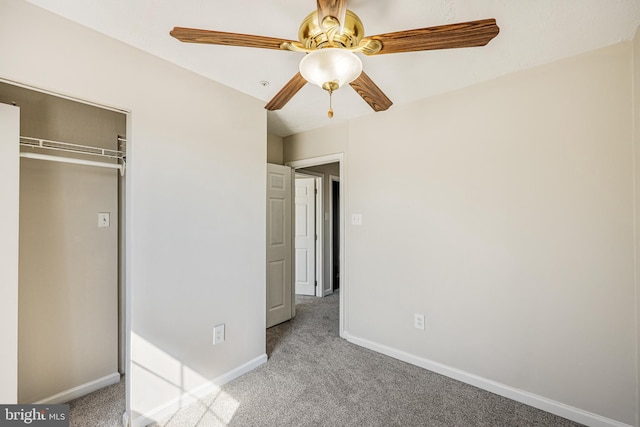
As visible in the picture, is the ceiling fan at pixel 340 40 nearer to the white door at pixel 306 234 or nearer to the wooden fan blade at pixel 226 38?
the wooden fan blade at pixel 226 38

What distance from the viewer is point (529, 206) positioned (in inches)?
76.8

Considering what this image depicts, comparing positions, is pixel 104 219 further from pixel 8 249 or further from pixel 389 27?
pixel 389 27

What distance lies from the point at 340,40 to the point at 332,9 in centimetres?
22

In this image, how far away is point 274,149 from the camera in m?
3.47

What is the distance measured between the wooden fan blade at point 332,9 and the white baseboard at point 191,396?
2358 millimetres

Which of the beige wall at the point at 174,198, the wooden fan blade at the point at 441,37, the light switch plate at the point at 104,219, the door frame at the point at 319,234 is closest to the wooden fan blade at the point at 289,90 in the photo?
the wooden fan blade at the point at 441,37

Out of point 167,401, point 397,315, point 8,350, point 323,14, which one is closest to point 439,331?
point 397,315

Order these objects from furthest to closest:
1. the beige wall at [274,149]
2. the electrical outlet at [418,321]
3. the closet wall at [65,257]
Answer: the beige wall at [274,149] < the electrical outlet at [418,321] < the closet wall at [65,257]

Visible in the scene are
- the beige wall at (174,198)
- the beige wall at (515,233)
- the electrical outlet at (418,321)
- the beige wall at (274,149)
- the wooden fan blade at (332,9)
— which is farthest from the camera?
the beige wall at (274,149)

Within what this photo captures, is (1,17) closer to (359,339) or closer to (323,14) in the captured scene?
(323,14)

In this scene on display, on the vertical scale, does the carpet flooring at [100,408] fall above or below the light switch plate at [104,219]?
below

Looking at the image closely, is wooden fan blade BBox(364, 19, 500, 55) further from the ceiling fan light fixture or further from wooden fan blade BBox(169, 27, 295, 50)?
wooden fan blade BBox(169, 27, 295, 50)

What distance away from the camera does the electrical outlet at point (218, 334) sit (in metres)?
2.15

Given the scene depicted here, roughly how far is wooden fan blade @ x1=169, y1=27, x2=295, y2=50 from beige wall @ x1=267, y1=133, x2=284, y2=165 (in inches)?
85.8
